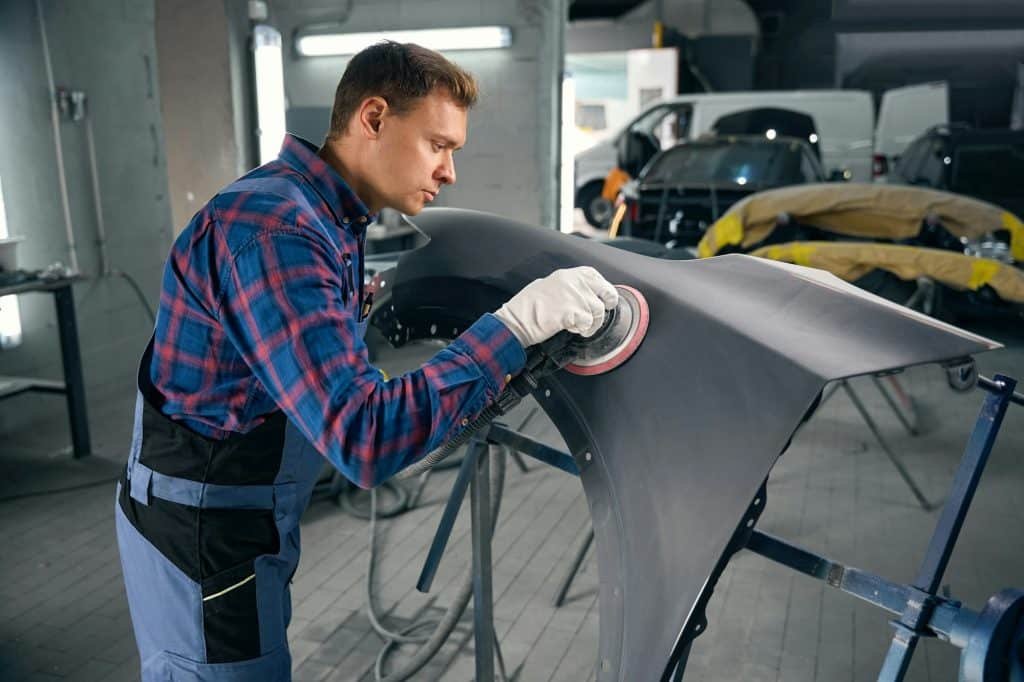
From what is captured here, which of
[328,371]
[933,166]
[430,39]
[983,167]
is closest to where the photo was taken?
[328,371]

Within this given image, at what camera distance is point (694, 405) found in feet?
4.12

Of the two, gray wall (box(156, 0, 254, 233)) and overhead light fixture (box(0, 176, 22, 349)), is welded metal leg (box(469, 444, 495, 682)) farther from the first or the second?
gray wall (box(156, 0, 254, 233))

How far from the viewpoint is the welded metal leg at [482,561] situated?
6.70 feet

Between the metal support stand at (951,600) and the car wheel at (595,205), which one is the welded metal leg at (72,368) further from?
the car wheel at (595,205)

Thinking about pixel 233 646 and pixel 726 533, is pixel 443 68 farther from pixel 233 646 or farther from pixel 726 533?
pixel 233 646

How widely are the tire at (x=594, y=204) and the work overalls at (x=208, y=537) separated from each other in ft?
33.7

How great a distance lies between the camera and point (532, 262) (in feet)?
5.60

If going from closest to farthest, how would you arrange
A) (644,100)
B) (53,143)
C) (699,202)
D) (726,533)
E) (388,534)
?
(726,533), (388,534), (53,143), (699,202), (644,100)

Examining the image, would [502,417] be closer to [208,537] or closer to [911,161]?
[208,537]

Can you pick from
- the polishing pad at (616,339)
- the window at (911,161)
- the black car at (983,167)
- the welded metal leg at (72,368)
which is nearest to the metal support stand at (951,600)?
the polishing pad at (616,339)

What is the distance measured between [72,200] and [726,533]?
4732 mm

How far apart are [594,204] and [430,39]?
4.78m

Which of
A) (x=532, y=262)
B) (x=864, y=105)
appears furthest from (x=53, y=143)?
(x=864, y=105)

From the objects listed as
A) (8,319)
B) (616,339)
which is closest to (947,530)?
(616,339)
